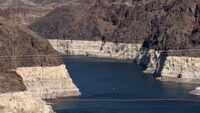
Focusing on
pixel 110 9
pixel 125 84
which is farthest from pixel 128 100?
pixel 110 9

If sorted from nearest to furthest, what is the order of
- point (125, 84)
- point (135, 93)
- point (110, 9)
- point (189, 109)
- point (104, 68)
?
point (189, 109) < point (135, 93) < point (125, 84) < point (104, 68) < point (110, 9)

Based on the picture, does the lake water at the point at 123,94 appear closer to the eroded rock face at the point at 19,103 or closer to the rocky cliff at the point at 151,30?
the rocky cliff at the point at 151,30

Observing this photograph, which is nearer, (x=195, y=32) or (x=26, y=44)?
(x=26, y=44)

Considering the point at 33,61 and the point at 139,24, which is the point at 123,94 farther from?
the point at 139,24

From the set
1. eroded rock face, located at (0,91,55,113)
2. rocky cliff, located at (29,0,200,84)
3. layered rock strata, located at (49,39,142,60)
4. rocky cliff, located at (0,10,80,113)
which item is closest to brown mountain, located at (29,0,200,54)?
rocky cliff, located at (29,0,200,84)

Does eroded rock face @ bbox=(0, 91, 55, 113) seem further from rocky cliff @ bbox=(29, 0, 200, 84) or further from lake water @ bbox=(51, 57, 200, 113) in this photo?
rocky cliff @ bbox=(29, 0, 200, 84)

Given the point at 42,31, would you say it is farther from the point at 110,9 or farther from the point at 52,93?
the point at 52,93

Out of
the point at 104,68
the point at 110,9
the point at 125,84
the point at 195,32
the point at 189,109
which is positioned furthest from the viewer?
the point at 110,9
